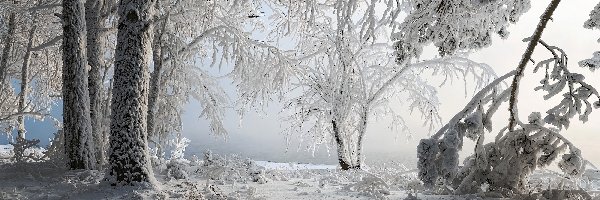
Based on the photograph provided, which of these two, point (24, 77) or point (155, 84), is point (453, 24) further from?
point (24, 77)

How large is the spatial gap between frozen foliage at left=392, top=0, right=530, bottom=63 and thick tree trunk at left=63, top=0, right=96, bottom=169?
5.47 m

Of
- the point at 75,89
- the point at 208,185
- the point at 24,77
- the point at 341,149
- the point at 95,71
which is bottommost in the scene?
the point at 208,185

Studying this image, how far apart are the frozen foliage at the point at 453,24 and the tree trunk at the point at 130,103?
3.66 metres

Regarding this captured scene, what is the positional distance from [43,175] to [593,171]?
8081mm

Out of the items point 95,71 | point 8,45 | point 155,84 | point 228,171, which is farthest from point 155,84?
point 8,45

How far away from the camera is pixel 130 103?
22.3ft

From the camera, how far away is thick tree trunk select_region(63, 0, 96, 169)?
8.16 metres

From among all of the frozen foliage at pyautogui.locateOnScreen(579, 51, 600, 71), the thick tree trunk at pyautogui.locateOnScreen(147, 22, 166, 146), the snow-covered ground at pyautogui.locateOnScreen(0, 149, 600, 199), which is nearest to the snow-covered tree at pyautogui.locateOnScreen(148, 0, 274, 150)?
the thick tree trunk at pyautogui.locateOnScreen(147, 22, 166, 146)

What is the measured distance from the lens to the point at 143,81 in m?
6.95

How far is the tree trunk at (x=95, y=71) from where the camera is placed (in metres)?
9.25

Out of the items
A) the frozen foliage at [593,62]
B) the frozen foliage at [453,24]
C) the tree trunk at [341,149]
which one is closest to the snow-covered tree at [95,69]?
the frozen foliage at [453,24]

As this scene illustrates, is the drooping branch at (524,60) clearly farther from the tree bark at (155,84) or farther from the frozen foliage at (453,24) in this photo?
the tree bark at (155,84)

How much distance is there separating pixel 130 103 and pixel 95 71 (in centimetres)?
298

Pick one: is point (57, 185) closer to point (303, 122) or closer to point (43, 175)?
point (43, 175)
